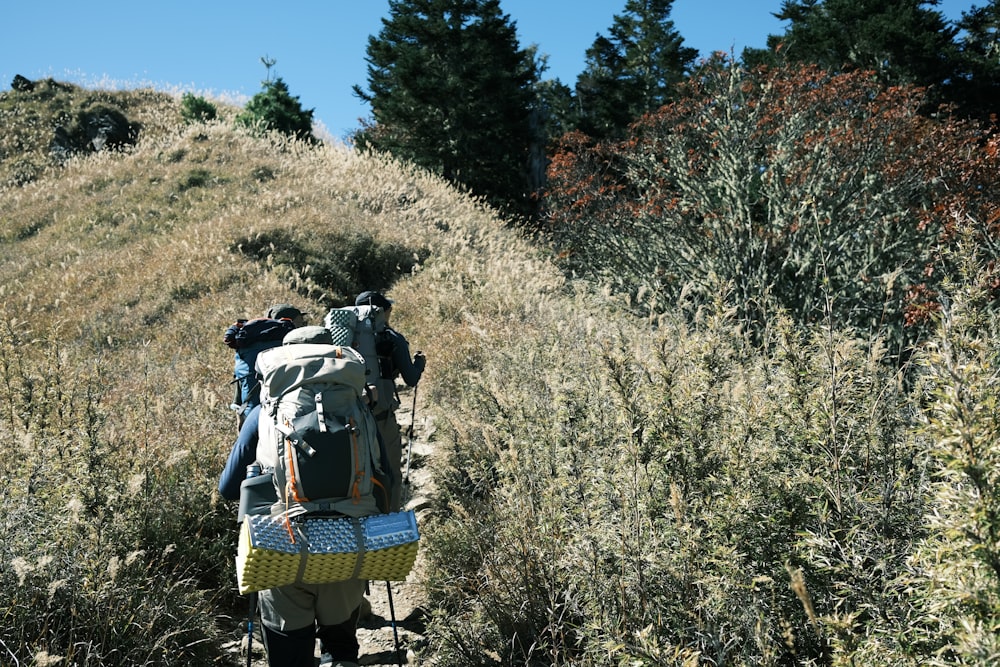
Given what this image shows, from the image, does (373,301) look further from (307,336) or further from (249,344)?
(307,336)

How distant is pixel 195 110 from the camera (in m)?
24.4

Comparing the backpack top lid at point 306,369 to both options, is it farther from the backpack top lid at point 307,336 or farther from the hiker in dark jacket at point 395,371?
the hiker in dark jacket at point 395,371

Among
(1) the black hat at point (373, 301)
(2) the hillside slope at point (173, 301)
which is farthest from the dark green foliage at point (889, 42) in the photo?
(1) the black hat at point (373, 301)

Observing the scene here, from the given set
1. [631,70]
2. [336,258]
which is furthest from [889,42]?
[336,258]

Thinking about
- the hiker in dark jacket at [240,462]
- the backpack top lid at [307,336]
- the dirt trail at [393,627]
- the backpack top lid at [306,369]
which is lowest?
the dirt trail at [393,627]

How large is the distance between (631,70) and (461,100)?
9279mm

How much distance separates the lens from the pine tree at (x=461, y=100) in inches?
844

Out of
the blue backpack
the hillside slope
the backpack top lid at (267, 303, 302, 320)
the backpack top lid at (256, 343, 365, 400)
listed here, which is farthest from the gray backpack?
the backpack top lid at (267, 303, 302, 320)

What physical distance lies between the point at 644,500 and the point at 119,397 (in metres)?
5.40

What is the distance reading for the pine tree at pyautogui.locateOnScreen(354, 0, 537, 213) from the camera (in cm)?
2144

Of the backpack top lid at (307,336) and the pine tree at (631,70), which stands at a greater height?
the pine tree at (631,70)

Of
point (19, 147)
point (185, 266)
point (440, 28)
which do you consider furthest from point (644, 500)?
point (19, 147)

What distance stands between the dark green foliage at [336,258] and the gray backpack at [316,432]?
7.78 meters

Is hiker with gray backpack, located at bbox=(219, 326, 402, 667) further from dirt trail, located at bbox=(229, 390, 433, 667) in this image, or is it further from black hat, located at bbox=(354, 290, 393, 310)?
black hat, located at bbox=(354, 290, 393, 310)
